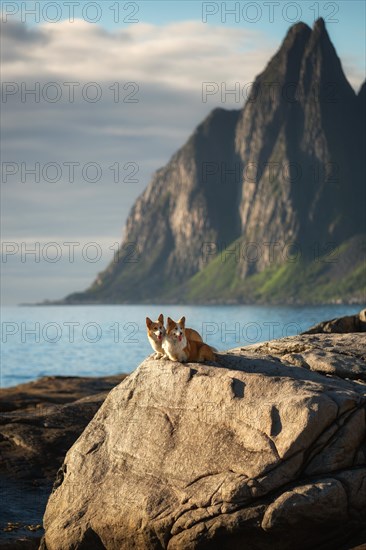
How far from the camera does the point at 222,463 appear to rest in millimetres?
16062

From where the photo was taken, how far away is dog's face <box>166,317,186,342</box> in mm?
17062

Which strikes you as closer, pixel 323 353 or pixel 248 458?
pixel 248 458

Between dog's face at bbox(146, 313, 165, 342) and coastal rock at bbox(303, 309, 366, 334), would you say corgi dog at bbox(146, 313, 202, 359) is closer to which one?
dog's face at bbox(146, 313, 165, 342)

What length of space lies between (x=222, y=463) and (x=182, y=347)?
2.66 metres

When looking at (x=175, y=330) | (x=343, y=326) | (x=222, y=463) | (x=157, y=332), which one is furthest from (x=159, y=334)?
(x=343, y=326)

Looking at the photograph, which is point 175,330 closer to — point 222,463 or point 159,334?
point 159,334

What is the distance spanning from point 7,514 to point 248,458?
25.7ft

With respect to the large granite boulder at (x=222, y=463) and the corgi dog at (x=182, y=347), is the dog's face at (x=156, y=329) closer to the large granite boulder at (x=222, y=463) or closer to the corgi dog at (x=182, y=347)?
the corgi dog at (x=182, y=347)

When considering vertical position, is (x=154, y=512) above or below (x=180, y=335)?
below

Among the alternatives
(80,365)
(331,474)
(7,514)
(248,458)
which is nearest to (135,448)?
(248,458)

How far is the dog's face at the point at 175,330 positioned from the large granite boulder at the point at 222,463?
2.24 feet

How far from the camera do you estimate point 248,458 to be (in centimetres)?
1582

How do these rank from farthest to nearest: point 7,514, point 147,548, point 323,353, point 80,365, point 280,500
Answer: point 80,365
point 7,514
point 323,353
point 147,548
point 280,500

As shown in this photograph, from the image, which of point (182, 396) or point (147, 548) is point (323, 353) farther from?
point (147, 548)
